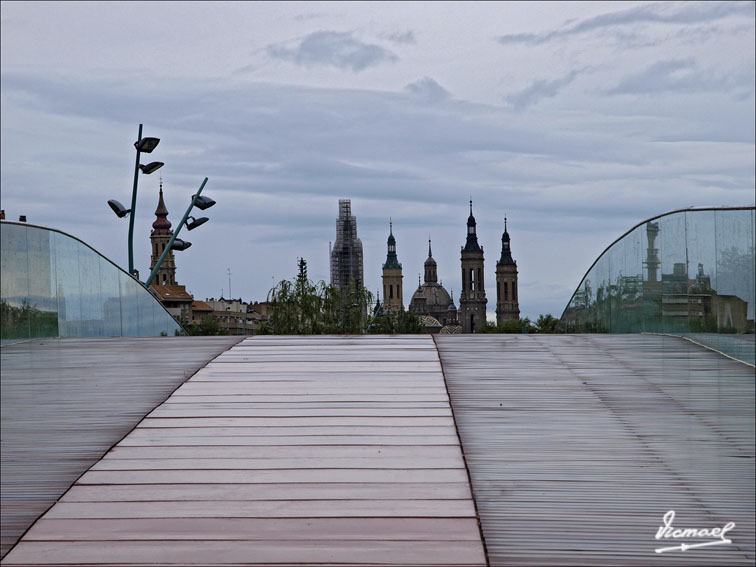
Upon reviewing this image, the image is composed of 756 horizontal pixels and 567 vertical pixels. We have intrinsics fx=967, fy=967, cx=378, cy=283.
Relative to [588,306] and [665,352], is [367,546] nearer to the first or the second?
[665,352]

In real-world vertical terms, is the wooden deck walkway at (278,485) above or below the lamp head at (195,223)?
below

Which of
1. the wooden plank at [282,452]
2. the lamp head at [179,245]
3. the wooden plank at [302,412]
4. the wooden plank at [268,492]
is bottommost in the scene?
the wooden plank at [268,492]

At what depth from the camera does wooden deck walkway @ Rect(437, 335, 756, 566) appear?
4262 mm

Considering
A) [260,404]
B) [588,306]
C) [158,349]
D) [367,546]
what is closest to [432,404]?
[260,404]

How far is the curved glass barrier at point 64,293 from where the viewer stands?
748cm

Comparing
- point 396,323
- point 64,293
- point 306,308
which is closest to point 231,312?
point 396,323

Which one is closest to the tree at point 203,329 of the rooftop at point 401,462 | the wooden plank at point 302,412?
the rooftop at point 401,462

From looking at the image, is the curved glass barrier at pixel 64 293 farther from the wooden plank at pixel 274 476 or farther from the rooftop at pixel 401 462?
the wooden plank at pixel 274 476

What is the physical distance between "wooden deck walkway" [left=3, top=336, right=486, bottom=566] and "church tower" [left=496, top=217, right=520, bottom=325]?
184m

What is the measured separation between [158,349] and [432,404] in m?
3.68

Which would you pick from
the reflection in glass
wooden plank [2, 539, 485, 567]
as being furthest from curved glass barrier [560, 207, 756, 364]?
wooden plank [2, 539, 485, 567]

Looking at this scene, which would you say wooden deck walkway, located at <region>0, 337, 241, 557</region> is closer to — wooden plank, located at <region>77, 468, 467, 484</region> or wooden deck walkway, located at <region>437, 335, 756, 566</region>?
wooden plank, located at <region>77, 468, 467, 484</region>

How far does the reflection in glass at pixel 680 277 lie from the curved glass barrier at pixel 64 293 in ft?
17.1

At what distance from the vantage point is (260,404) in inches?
253
